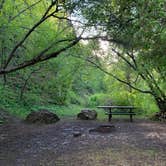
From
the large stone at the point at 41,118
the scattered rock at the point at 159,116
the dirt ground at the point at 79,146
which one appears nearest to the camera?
the dirt ground at the point at 79,146

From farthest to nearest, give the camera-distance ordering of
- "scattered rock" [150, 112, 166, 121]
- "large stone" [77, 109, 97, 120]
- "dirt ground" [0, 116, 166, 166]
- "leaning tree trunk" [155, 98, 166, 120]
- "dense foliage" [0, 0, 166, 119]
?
"leaning tree trunk" [155, 98, 166, 120], "scattered rock" [150, 112, 166, 121], "large stone" [77, 109, 97, 120], "dense foliage" [0, 0, 166, 119], "dirt ground" [0, 116, 166, 166]

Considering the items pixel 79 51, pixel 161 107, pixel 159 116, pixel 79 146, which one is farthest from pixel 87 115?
pixel 79 146

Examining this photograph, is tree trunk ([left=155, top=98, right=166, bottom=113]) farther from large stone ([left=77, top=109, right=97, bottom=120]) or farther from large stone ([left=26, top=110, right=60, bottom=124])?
large stone ([left=26, top=110, right=60, bottom=124])

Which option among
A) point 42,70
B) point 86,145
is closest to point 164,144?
point 86,145

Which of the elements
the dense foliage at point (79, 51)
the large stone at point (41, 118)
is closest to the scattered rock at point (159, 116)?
the dense foliage at point (79, 51)

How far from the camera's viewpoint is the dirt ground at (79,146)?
19.7 ft

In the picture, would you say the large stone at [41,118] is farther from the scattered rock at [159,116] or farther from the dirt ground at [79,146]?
the scattered rock at [159,116]

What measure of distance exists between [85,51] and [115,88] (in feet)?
12.3

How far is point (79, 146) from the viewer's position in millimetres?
7359

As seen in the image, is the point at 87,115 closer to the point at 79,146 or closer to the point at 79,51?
the point at 79,51

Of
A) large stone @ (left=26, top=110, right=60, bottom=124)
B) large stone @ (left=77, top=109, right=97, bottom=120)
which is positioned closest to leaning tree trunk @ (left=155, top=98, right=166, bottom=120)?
large stone @ (left=77, top=109, right=97, bottom=120)

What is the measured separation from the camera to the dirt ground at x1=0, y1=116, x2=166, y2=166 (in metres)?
6.02

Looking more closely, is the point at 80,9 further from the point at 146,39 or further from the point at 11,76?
the point at 11,76

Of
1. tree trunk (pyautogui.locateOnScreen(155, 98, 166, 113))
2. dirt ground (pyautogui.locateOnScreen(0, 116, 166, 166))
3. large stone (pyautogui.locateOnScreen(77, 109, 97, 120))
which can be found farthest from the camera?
tree trunk (pyautogui.locateOnScreen(155, 98, 166, 113))
